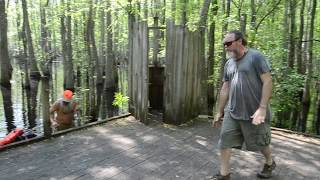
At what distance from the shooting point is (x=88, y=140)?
6.45 meters

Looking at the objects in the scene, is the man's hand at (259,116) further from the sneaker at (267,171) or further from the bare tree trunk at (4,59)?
the bare tree trunk at (4,59)

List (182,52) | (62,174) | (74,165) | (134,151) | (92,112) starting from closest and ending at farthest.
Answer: (62,174) → (74,165) → (134,151) → (182,52) → (92,112)

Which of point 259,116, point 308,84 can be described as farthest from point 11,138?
point 308,84

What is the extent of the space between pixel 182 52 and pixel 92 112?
7.97 m

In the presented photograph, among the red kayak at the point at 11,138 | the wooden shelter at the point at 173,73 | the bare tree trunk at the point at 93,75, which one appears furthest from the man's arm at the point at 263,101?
the bare tree trunk at the point at 93,75

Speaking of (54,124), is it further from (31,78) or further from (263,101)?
(31,78)

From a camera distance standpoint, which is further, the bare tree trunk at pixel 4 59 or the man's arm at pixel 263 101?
the bare tree trunk at pixel 4 59

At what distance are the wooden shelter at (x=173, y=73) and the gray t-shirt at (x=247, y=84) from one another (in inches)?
123

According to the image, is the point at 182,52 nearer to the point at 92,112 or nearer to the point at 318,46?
the point at 92,112

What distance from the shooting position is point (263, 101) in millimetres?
4113

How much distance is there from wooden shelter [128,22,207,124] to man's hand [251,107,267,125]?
3.59 metres

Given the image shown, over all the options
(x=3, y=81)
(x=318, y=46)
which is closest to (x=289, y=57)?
(x=318, y=46)

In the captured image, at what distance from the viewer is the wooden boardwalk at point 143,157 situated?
198 inches

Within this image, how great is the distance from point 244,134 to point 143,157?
181 cm
